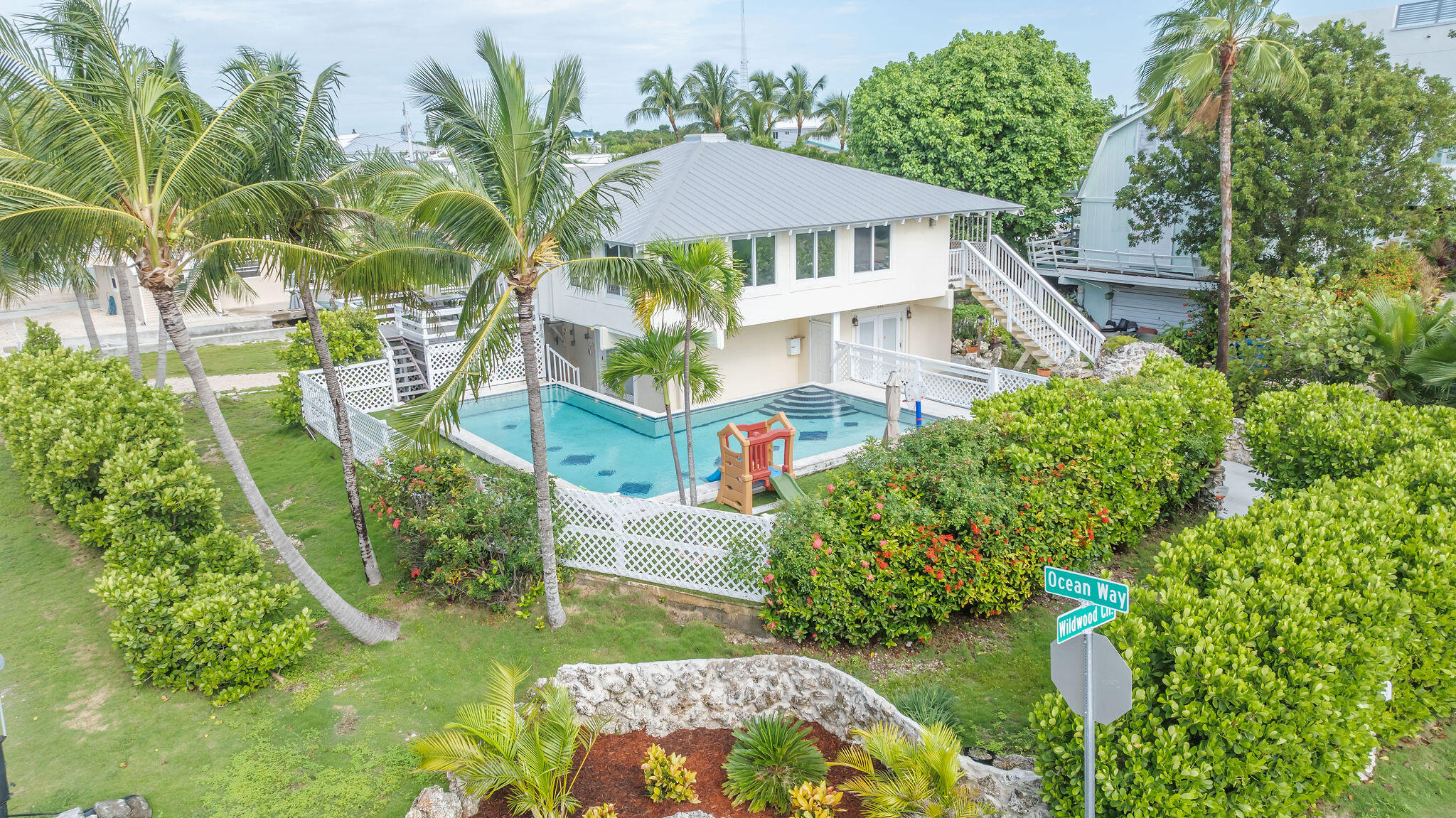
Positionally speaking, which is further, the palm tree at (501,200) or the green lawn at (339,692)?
the palm tree at (501,200)

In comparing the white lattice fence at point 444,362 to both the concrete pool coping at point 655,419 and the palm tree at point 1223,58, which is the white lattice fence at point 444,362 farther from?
the palm tree at point 1223,58

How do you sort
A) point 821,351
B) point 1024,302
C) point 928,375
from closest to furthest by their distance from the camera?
point 928,375 → point 821,351 → point 1024,302

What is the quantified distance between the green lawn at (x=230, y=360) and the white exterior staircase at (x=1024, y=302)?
2045cm

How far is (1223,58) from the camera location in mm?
16234

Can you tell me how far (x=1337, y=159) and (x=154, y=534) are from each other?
24847mm

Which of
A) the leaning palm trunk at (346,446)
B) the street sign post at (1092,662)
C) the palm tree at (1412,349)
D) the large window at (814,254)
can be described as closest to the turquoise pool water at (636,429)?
the large window at (814,254)

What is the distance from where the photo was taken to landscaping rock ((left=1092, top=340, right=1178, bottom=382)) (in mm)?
19092

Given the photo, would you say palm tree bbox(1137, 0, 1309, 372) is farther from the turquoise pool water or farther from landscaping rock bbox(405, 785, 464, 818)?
landscaping rock bbox(405, 785, 464, 818)

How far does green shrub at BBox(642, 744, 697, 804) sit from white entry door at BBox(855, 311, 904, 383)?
15454 mm

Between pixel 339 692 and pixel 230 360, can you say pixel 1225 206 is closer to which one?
pixel 339 692

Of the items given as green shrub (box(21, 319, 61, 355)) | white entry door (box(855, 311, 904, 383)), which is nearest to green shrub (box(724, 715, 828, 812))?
white entry door (box(855, 311, 904, 383))

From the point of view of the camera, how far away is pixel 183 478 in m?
11.3

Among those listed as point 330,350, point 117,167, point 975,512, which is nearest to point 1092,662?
point 975,512

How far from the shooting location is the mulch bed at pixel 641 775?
24.4 ft
